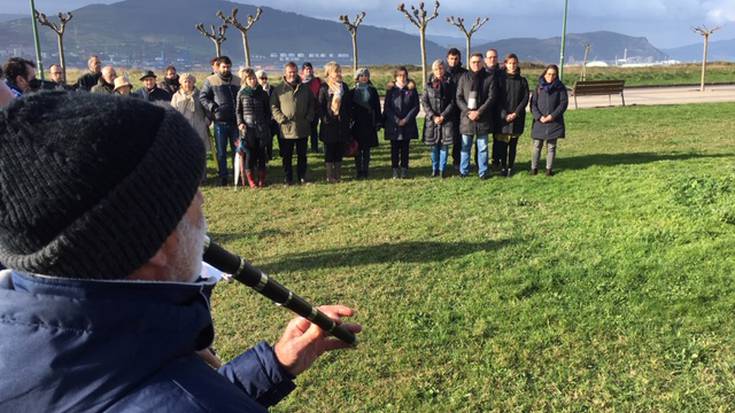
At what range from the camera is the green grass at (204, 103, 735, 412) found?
3828 millimetres

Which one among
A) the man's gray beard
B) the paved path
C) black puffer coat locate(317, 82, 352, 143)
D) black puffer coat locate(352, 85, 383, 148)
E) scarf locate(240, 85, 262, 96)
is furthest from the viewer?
the paved path

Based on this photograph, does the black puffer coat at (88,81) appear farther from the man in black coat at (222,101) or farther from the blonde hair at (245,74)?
the blonde hair at (245,74)

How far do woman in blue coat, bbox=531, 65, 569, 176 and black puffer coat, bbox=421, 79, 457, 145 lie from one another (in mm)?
1455

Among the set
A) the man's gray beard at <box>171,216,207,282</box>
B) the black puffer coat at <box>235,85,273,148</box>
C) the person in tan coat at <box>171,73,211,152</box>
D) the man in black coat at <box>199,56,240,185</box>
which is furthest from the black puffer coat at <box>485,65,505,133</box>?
the man's gray beard at <box>171,216,207,282</box>

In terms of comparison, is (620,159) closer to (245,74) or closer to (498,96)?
(498,96)

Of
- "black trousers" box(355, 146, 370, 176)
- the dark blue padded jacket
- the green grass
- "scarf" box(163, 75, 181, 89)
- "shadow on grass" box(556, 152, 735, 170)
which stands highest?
"scarf" box(163, 75, 181, 89)

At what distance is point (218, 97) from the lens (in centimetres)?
988

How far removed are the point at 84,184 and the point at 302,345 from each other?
1041mm

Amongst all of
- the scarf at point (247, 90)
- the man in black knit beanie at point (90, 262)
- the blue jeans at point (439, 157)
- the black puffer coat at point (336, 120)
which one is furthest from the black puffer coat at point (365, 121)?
the man in black knit beanie at point (90, 262)

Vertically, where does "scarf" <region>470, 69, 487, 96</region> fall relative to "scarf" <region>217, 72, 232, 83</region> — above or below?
below

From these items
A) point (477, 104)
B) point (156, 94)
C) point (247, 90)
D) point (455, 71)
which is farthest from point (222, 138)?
point (477, 104)

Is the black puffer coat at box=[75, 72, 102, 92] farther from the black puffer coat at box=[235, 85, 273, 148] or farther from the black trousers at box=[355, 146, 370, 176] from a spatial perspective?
the black trousers at box=[355, 146, 370, 176]

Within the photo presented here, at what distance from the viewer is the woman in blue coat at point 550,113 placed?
973 centimetres

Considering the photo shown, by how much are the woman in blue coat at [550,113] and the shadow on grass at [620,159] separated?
91cm
